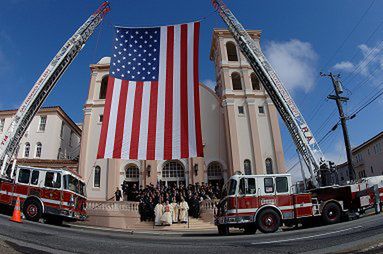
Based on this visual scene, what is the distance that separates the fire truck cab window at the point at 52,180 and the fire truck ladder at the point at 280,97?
13.0 m

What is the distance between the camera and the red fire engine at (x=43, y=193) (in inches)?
545

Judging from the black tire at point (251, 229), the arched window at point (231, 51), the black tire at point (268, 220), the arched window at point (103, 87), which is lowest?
the black tire at point (251, 229)

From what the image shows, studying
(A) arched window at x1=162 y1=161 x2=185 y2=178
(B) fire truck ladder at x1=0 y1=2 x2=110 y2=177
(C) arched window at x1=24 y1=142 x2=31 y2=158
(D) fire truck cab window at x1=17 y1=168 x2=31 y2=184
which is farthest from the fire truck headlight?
(C) arched window at x1=24 y1=142 x2=31 y2=158

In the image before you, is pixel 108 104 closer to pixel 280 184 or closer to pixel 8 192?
pixel 8 192

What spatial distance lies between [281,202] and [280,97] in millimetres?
9007

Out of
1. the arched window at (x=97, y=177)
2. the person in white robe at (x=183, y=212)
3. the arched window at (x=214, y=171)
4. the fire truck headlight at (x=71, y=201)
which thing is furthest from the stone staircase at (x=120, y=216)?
the arched window at (x=214, y=171)

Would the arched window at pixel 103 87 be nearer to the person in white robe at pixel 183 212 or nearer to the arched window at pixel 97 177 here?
the arched window at pixel 97 177

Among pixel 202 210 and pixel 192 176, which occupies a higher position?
pixel 192 176

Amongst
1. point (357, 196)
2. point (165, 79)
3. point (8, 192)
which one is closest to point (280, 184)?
point (357, 196)

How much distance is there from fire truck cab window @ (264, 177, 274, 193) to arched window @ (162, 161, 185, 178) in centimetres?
1741

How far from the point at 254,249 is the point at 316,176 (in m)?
11.1

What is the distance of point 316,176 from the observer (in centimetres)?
1716

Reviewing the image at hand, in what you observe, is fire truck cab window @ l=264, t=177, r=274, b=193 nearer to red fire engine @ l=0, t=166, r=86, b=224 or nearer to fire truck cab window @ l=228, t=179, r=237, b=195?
fire truck cab window @ l=228, t=179, r=237, b=195

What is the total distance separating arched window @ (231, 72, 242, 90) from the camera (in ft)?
113
